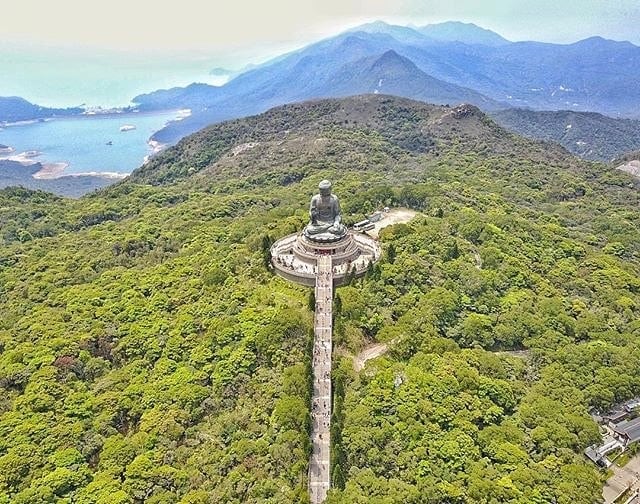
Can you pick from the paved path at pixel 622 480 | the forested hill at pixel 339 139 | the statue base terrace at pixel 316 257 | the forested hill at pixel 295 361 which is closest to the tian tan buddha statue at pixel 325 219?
the statue base terrace at pixel 316 257

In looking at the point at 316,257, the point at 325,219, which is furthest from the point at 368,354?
the point at 325,219

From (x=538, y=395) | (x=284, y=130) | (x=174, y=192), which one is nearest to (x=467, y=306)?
(x=538, y=395)

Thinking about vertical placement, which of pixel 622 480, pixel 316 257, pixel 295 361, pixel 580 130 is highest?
pixel 316 257

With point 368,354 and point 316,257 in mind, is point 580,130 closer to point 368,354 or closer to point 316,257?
point 316,257

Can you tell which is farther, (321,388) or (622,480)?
(321,388)

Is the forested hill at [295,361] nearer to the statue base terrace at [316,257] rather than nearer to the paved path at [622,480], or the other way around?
the paved path at [622,480]
